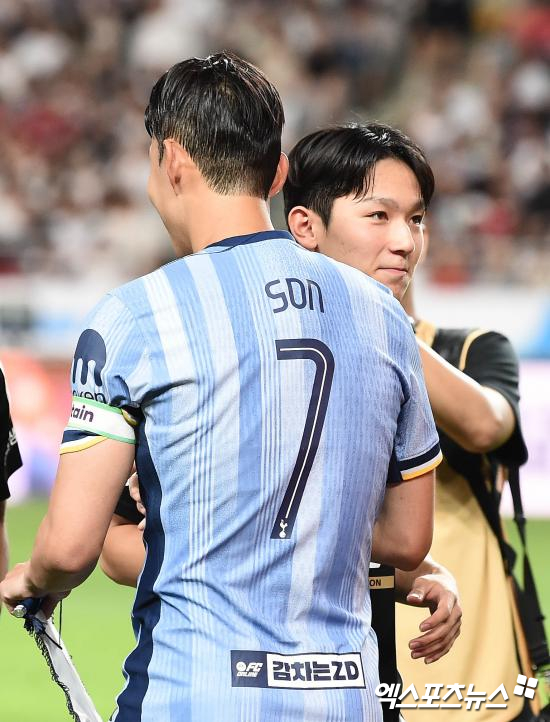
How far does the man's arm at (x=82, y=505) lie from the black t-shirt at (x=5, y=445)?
1.08 m

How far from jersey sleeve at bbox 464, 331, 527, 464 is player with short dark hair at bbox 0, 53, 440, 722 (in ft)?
3.61

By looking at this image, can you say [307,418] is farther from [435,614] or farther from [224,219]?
[435,614]

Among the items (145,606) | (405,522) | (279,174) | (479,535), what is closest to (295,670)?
(145,606)

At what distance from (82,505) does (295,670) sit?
399 millimetres

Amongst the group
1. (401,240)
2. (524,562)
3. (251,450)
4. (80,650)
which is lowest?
(80,650)

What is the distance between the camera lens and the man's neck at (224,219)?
6.61 feet

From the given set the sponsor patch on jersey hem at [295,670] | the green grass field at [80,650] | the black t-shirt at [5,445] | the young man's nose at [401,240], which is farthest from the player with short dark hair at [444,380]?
the green grass field at [80,650]

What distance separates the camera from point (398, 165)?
2.55 m

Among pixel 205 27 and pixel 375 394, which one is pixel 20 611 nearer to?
pixel 375 394

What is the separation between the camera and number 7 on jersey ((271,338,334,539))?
1.89 metres

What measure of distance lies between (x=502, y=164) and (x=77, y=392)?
494 inches

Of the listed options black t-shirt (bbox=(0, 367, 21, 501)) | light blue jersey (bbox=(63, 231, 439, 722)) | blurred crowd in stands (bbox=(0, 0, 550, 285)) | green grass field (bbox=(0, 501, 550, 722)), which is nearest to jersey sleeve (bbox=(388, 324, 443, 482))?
light blue jersey (bbox=(63, 231, 439, 722))

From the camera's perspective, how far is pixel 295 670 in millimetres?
1856

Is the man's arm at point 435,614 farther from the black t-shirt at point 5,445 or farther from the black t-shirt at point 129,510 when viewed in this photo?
the black t-shirt at point 5,445
